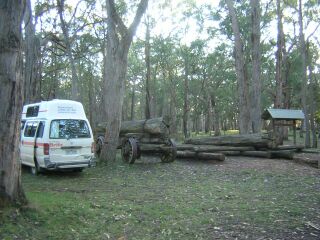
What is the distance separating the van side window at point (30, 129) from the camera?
44.0ft

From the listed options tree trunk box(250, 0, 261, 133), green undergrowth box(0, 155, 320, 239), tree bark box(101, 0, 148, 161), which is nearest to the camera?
green undergrowth box(0, 155, 320, 239)

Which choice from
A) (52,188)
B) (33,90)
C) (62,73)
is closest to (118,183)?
(52,188)

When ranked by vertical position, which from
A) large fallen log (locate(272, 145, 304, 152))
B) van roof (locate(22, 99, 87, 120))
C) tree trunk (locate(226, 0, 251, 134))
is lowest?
large fallen log (locate(272, 145, 304, 152))

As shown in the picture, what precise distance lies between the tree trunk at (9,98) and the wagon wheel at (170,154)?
30.8ft

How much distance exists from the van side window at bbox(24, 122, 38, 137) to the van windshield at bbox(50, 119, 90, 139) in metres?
1.04

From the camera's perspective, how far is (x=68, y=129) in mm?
13000

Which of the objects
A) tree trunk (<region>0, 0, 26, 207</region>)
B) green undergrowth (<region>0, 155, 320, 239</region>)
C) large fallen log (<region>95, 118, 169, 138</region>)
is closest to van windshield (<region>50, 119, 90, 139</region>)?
green undergrowth (<region>0, 155, 320, 239</region>)

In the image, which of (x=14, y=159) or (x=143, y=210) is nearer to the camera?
(x=14, y=159)

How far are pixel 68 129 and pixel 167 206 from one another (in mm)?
5706

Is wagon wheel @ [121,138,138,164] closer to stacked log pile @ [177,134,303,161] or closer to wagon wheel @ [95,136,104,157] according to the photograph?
stacked log pile @ [177,134,303,161]

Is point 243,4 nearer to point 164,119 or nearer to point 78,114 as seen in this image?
point 164,119

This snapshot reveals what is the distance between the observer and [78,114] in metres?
13.6

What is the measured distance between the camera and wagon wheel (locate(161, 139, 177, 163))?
15727mm

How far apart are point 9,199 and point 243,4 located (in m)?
28.9
